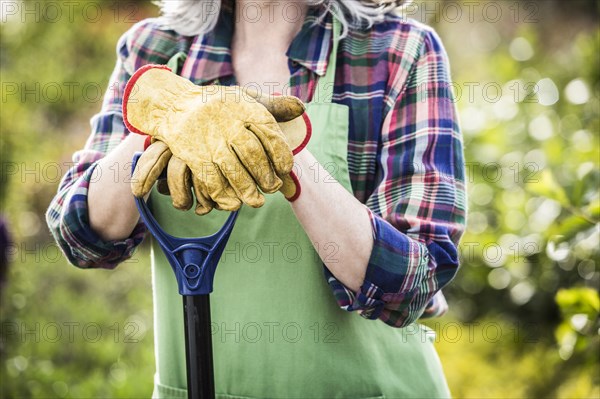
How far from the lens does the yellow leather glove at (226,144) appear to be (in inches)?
46.9

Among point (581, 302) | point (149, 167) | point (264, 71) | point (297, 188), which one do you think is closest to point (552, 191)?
point (581, 302)

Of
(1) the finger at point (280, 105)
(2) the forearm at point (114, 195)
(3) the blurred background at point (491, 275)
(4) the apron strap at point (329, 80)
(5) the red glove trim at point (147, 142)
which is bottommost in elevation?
(3) the blurred background at point (491, 275)

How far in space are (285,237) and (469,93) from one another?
2749mm

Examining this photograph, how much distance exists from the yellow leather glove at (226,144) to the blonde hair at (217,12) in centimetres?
48

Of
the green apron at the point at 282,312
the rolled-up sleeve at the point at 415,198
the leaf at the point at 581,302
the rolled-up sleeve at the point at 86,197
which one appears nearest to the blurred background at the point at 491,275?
the leaf at the point at 581,302

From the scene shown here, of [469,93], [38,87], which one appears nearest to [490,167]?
[469,93]

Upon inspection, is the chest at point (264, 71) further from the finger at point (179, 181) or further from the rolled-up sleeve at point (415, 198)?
the finger at point (179, 181)

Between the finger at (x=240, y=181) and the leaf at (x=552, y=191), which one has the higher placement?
the finger at (x=240, y=181)

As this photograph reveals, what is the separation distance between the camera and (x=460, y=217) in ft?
4.97

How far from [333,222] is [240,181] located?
8.4 inches

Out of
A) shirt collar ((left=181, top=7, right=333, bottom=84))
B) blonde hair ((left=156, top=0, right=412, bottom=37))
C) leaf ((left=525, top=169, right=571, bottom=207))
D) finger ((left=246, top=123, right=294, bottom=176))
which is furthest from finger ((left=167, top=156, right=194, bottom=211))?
leaf ((left=525, top=169, right=571, bottom=207))

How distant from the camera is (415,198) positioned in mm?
1478

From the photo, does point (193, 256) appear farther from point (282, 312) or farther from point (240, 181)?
point (282, 312)

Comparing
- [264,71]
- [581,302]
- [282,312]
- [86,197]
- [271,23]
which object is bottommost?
[581,302]
